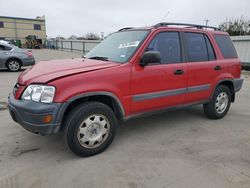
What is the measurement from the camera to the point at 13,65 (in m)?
10.8

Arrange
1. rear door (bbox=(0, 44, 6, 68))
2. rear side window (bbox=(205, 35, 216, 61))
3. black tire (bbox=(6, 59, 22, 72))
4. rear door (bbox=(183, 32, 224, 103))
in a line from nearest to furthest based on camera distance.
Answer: rear door (bbox=(183, 32, 224, 103)) → rear side window (bbox=(205, 35, 216, 61)) → rear door (bbox=(0, 44, 6, 68)) → black tire (bbox=(6, 59, 22, 72))

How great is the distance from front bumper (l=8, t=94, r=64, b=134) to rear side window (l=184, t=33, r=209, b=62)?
8.22 ft

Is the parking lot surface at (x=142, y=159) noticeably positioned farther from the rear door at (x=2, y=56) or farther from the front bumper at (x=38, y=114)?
the rear door at (x=2, y=56)

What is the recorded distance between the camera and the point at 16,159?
3018mm

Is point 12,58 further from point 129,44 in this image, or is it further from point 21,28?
point 21,28

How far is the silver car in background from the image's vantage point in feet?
34.3

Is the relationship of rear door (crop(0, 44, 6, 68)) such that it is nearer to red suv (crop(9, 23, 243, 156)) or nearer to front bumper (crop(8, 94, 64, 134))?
red suv (crop(9, 23, 243, 156))

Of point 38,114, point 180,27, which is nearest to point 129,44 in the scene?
point 180,27

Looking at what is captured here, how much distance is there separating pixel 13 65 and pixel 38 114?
369 inches

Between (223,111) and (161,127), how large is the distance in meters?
1.55

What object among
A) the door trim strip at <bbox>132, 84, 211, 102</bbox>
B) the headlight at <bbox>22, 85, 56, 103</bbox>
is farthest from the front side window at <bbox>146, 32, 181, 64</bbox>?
the headlight at <bbox>22, 85, 56, 103</bbox>

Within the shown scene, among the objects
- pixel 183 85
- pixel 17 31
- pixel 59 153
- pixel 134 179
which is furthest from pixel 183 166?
pixel 17 31

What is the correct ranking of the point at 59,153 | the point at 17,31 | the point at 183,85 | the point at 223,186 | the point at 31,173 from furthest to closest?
the point at 17,31 → the point at 183,85 → the point at 59,153 → the point at 31,173 → the point at 223,186

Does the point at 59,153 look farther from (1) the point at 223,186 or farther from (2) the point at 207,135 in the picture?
(2) the point at 207,135
